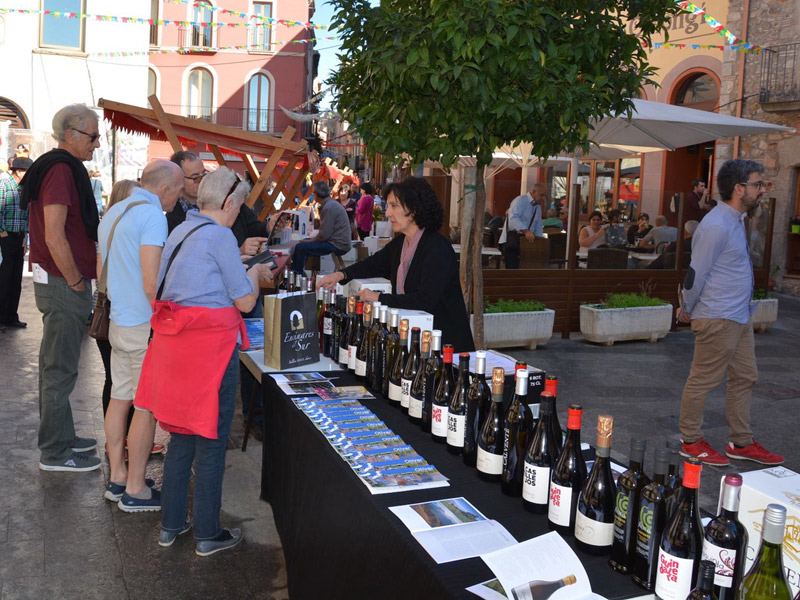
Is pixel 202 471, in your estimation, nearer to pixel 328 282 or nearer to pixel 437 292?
pixel 328 282

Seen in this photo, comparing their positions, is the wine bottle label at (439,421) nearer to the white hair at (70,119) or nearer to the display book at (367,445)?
the display book at (367,445)

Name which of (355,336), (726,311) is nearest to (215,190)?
(355,336)

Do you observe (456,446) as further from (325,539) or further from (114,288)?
(114,288)

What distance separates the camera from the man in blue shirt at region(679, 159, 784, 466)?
4469mm

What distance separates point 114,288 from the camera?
12.1ft

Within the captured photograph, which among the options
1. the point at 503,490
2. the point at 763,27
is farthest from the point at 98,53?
the point at 503,490

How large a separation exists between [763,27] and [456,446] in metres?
14.6

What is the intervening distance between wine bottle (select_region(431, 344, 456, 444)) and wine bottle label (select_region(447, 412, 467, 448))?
7 centimetres

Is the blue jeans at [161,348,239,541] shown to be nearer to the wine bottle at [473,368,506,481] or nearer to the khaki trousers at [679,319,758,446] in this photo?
the wine bottle at [473,368,506,481]

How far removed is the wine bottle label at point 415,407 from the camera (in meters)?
2.67

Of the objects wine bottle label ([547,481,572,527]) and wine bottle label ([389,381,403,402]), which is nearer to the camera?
wine bottle label ([547,481,572,527])

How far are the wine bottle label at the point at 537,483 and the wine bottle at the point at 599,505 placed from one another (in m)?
0.14

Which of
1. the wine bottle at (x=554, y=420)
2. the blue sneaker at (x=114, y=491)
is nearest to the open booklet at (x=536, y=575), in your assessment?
the wine bottle at (x=554, y=420)

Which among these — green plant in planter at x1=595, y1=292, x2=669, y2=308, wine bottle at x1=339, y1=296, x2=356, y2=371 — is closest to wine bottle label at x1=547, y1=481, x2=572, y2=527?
wine bottle at x1=339, y1=296, x2=356, y2=371
